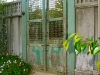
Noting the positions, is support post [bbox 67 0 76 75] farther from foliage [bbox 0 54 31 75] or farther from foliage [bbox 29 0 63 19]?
foliage [bbox 0 54 31 75]

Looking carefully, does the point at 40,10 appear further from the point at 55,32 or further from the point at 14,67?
the point at 14,67

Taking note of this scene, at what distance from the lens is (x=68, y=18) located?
4516 mm

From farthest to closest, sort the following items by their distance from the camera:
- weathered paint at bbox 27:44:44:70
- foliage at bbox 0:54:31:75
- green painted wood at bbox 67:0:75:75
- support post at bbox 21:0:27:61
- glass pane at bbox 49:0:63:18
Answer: support post at bbox 21:0:27:61 → weathered paint at bbox 27:44:44:70 → foliage at bbox 0:54:31:75 → glass pane at bbox 49:0:63:18 → green painted wood at bbox 67:0:75:75

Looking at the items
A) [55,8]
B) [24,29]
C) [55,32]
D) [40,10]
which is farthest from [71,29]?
[24,29]

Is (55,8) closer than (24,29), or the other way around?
(55,8)

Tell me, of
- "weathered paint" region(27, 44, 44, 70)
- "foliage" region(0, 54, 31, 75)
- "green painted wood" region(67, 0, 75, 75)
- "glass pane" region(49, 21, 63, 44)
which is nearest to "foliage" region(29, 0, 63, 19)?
"glass pane" region(49, 21, 63, 44)

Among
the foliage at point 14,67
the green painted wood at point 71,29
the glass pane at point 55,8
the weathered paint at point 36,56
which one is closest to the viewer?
the green painted wood at point 71,29

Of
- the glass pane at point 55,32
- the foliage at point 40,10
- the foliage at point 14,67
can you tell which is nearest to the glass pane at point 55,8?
the foliage at point 40,10

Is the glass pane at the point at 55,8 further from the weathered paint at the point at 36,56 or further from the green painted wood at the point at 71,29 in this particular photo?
the weathered paint at the point at 36,56

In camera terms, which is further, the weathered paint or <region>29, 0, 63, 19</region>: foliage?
the weathered paint

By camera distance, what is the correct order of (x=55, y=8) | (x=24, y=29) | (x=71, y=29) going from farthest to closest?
1. (x=24, y=29)
2. (x=55, y=8)
3. (x=71, y=29)

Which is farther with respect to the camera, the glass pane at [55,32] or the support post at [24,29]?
the support post at [24,29]

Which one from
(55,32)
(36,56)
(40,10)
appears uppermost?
(40,10)

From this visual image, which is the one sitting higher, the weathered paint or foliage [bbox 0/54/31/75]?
the weathered paint
